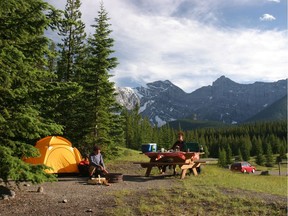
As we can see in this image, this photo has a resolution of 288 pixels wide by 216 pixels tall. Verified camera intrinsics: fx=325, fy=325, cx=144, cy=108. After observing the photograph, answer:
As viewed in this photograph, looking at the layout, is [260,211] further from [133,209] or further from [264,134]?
[264,134]

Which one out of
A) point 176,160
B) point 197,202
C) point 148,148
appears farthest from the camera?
point 148,148

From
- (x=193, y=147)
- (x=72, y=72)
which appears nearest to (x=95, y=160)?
(x=193, y=147)

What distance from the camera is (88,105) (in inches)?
976

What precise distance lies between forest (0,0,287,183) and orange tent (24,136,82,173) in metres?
1.39

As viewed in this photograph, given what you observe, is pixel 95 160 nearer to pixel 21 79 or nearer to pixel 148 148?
pixel 148 148

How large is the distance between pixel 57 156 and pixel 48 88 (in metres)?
8.11

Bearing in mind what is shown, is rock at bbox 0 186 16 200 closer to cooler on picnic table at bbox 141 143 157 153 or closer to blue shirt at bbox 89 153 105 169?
blue shirt at bbox 89 153 105 169

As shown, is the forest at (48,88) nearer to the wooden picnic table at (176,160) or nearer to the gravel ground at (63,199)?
the gravel ground at (63,199)

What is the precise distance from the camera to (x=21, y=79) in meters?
10.3

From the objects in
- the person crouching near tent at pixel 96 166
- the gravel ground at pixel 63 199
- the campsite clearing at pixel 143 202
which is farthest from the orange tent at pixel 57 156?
the campsite clearing at pixel 143 202

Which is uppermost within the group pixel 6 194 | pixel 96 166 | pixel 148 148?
pixel 148 148

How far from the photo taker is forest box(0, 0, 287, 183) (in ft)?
31.8

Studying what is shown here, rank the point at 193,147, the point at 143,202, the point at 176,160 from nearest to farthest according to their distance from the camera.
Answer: the point at 143,202
the point at 176,160
the point at 193,147

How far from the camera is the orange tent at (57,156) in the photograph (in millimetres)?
17766
